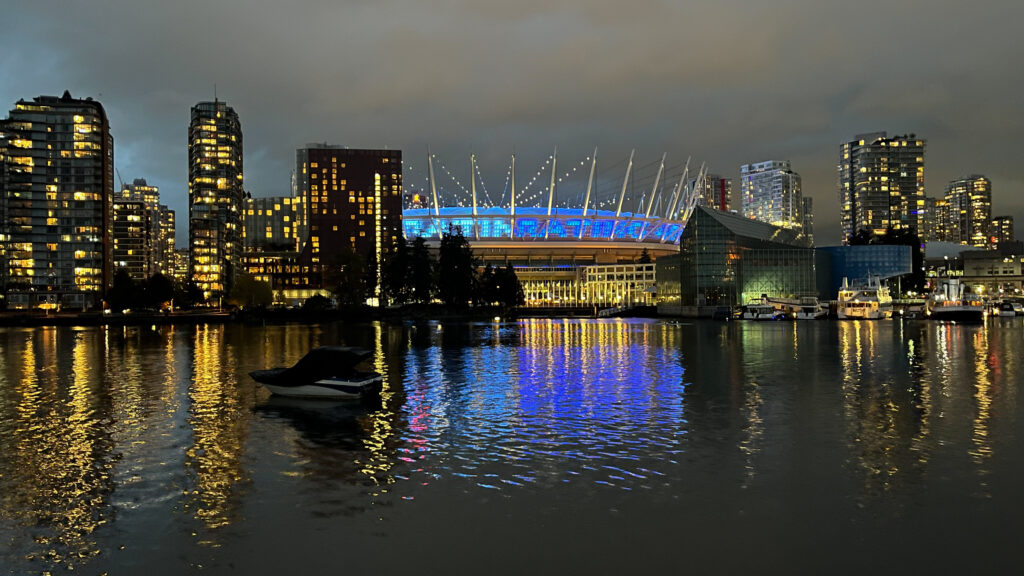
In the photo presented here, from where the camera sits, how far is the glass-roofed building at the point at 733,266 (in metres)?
140

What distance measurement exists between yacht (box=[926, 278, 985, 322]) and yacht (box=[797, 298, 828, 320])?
1854 cm

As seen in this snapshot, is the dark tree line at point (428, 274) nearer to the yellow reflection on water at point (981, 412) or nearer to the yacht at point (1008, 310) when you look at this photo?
the yellow reflection on water at point (981, 412)

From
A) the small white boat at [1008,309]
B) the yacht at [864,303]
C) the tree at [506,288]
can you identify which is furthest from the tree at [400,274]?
the small white boat at [1008,309]

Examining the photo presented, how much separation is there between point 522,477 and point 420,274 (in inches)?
4321

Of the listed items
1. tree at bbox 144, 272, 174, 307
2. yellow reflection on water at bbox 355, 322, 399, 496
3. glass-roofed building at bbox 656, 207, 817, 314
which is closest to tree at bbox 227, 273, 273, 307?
tree at bbox 144, 272, 174, 307

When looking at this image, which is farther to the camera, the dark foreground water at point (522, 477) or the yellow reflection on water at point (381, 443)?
the yellow reflection on water at point (381, 443)

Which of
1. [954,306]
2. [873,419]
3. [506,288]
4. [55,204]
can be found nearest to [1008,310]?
[954,306]

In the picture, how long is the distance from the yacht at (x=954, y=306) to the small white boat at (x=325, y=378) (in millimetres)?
114553

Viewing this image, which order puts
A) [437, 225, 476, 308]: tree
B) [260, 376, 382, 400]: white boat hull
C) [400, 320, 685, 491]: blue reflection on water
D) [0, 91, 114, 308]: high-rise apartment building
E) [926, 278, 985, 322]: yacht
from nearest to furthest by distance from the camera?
[400, 320, 685, 491]: blue reflection on water
[260, 376, 382, 400]: white boat hull
[926, 278, 985, 322]: yacht
[437, 225, 476, 308]: tree
[0, 91, 114, 308]: high-rise apartment building

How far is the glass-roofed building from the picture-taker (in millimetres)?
140125

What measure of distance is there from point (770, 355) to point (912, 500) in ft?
124

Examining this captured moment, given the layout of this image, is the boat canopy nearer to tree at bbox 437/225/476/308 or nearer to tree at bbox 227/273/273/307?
tree at bbox 437/225/476/308

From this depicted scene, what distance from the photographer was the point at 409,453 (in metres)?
20.1

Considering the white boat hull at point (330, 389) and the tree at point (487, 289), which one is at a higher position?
the tree at point (487, 289)
